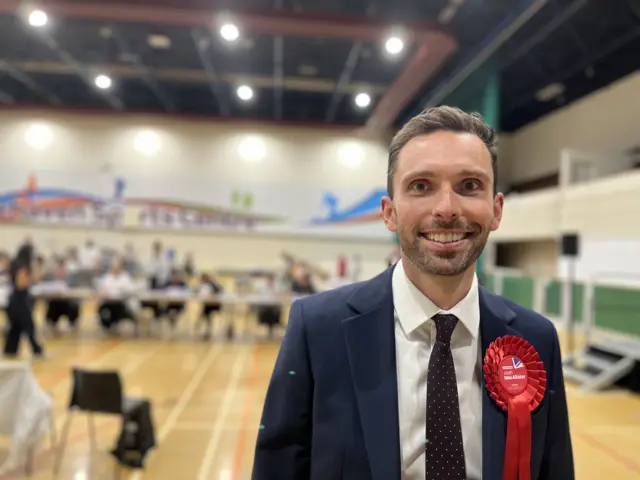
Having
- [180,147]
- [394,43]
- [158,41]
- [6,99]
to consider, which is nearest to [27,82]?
[6,99]

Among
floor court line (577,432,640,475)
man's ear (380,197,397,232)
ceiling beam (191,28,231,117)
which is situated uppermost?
ceiling beam (191,28,231,117)

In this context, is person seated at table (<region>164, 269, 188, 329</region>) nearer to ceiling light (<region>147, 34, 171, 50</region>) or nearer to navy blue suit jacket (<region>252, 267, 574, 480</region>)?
ceiling light (<region>147, 34, 171, 50</region>)

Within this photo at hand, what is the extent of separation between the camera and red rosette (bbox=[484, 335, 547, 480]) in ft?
3.75

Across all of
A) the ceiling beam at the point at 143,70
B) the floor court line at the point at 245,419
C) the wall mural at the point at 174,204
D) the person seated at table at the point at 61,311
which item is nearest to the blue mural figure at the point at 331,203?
the wall mural at the point at 174,204

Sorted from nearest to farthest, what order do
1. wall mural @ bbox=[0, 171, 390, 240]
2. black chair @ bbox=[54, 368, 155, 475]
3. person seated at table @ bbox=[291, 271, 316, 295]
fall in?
black chair @ bbox=[54, 368, 155, 475] → person seated at table @ bbox=[291, 271, 316, 295] → wall mural @ bbox=[0, 171, 390, 240]

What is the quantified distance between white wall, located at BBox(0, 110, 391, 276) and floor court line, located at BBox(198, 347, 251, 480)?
22.2 feet

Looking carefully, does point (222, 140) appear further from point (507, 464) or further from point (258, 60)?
point (507, 464)

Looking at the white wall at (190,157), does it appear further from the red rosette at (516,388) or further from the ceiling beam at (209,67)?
the red rosette at (516,388)

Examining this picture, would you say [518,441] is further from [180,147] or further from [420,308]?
[180,147]

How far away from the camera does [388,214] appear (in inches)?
48.6

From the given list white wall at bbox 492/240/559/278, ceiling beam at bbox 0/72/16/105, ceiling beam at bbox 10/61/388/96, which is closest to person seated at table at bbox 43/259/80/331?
ceiling beam at bbox 10/61/388/96

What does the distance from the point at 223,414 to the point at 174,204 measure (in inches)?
402

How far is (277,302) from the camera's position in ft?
30.8

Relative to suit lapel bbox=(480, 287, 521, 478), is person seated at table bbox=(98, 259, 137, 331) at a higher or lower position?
lower
